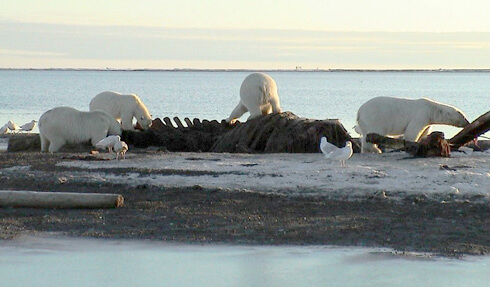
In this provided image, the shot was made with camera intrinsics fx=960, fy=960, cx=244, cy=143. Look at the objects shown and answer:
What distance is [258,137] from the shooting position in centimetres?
2056

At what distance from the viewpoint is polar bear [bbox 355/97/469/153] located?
19062 millimetres

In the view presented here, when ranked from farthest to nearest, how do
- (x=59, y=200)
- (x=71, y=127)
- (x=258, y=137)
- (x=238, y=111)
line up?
(x=238, y=111), (x=258, y=137), (x=71, y=127), (x=59, y=200)

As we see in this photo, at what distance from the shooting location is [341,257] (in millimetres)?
10172

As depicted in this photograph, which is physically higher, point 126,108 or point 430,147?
point 430,147

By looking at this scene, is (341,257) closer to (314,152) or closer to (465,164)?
(465,164)

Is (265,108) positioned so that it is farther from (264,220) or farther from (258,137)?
(264,220)

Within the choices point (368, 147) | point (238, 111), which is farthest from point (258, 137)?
point (238, 111)

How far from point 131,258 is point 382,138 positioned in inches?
332

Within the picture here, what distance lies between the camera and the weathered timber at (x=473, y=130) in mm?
17469

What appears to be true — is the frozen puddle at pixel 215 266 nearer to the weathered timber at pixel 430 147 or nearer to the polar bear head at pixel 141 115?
the weathered timber at pixel 430 147

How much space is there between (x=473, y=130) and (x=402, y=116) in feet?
5.71

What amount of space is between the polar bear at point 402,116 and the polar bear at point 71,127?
5411mm

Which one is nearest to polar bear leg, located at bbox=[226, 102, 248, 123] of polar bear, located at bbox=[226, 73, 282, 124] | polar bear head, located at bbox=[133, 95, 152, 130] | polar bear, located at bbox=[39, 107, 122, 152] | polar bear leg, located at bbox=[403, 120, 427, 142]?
polar bear, located at bbox=[226, 73, 282, 124]

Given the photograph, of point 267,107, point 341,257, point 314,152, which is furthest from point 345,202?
point 267,107
